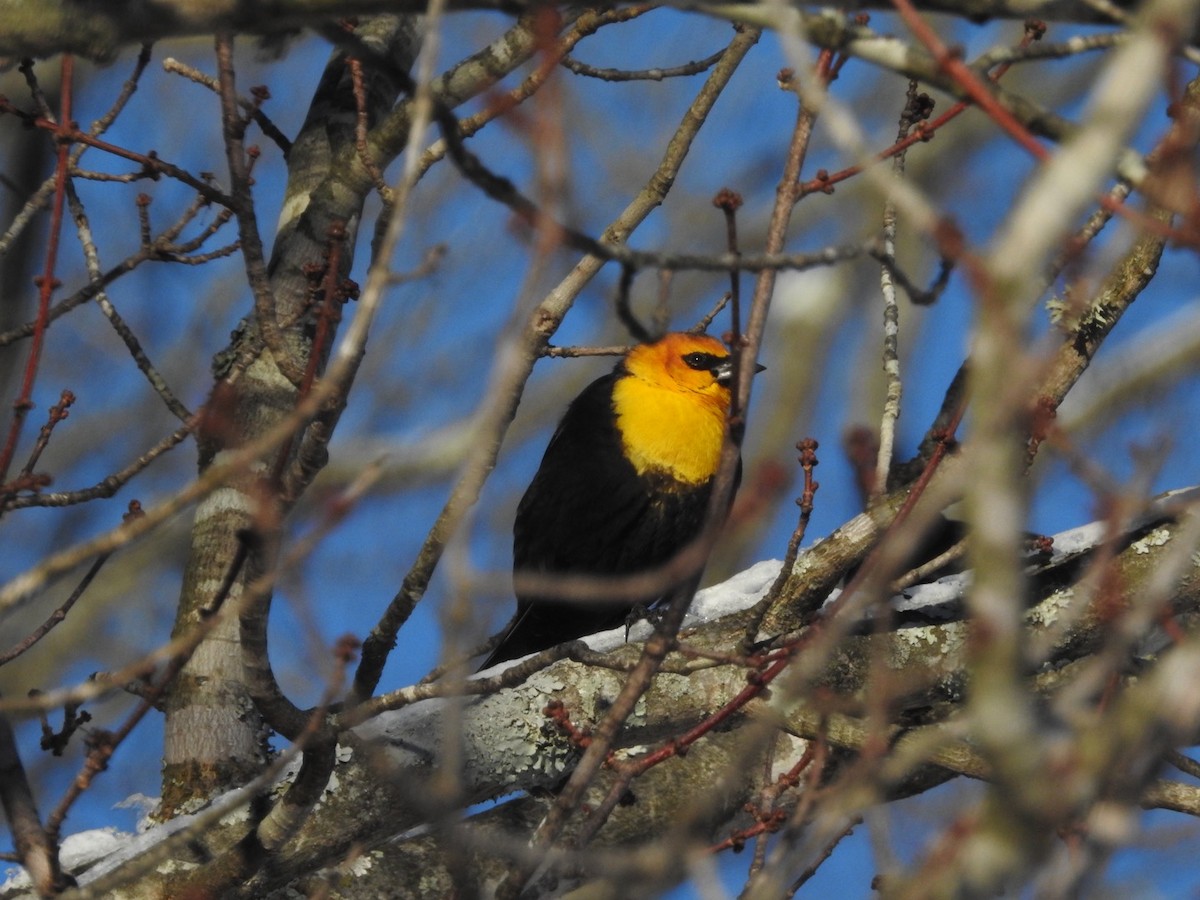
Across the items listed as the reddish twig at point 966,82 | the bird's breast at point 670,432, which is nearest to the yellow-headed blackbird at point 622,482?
the bird's breast at point 670,432

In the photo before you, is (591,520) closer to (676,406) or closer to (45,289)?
(676,406)

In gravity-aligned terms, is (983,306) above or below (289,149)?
below

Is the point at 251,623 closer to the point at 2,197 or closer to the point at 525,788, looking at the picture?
the point at 525,788

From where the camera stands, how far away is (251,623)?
210 cm

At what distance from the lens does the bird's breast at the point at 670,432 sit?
4574 millimetres

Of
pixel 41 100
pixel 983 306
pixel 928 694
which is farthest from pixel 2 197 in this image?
pixel 983 306

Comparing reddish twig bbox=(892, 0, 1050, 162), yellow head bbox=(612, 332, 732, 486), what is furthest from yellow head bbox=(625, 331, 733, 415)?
reddish twig bbox=(892, 0, 1050, 162)

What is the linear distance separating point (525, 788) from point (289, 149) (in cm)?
190

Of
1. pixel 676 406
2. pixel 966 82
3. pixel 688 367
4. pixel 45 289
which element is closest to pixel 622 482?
pixel 676 406

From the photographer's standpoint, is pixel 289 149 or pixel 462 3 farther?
pixel 289 149

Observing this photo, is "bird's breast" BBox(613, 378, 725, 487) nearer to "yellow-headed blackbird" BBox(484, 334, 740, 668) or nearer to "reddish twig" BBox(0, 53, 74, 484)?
"yellow-headed blackbird" BBox(484, 334, 740, 668)

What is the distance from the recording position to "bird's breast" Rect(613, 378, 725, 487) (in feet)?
15.0

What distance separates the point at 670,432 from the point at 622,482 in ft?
0.73

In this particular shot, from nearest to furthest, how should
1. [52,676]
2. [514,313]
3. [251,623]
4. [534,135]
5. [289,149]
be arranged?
[514,313] < [534,135] < [251,623] < [289,149] < [52,676]
